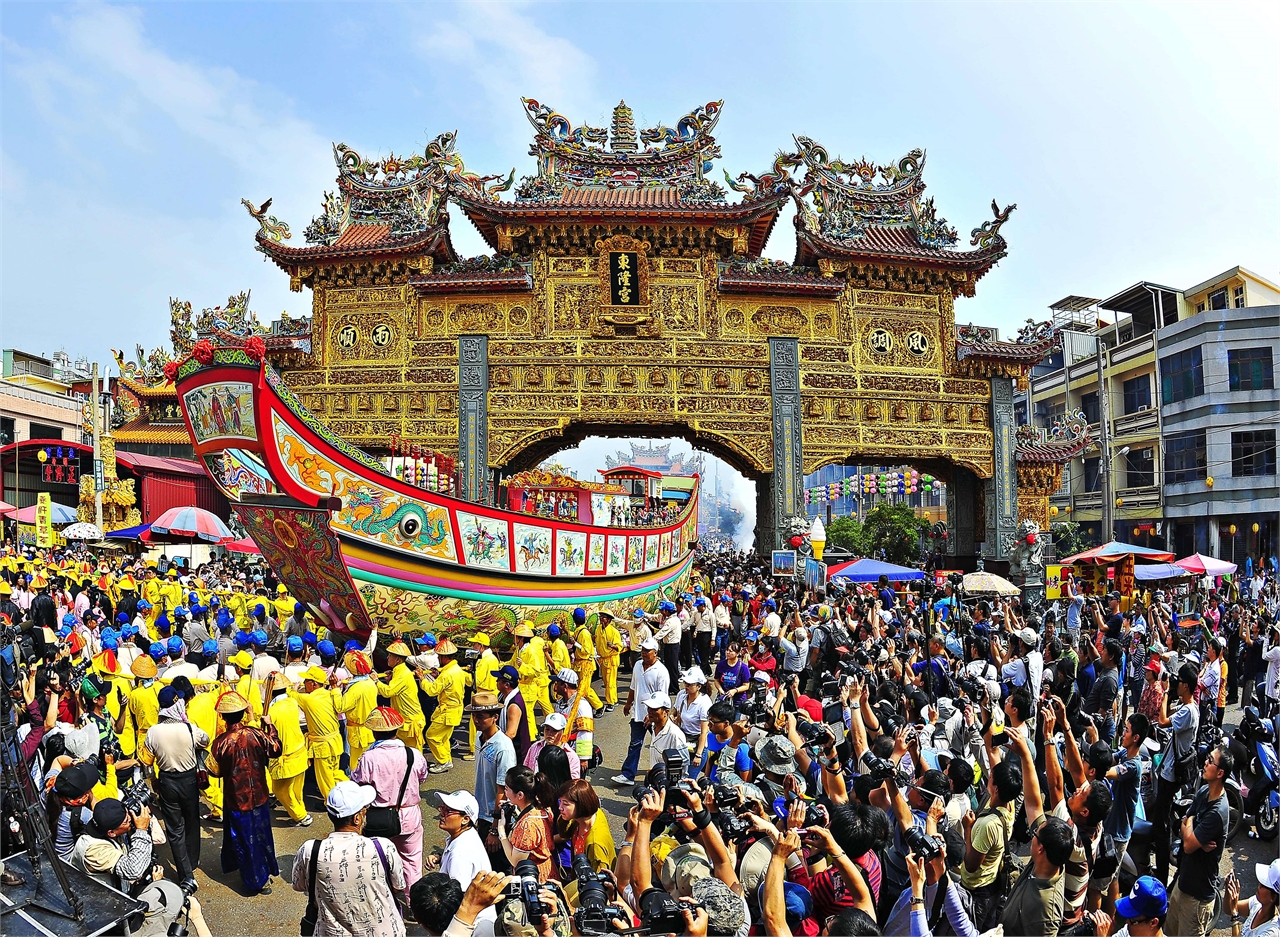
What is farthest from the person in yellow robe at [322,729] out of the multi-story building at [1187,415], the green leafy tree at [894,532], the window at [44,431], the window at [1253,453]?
the window at [44,431]

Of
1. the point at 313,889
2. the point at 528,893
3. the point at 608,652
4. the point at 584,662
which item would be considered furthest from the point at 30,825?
the point at 608,652

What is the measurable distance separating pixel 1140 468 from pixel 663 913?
4130 cm

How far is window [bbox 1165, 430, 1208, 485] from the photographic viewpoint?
33.2 metres

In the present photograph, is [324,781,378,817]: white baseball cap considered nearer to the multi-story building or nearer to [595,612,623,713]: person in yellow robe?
[595,612,623,713]: person in yellow robe

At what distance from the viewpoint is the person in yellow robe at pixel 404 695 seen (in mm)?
7715

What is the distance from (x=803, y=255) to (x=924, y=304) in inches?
150

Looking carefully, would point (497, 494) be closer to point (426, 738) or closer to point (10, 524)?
point (426, 738)

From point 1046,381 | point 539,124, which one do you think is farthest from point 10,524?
point 1046,381

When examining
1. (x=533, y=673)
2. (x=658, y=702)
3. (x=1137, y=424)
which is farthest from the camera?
(x=1137, y=424)

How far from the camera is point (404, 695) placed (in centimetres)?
779

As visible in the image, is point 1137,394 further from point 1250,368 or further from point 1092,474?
point 1250,368

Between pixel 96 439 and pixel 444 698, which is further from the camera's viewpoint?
pixel 96 439

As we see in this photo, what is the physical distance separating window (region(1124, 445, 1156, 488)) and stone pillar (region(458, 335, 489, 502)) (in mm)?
28867

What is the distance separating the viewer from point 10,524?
96.2 feet
